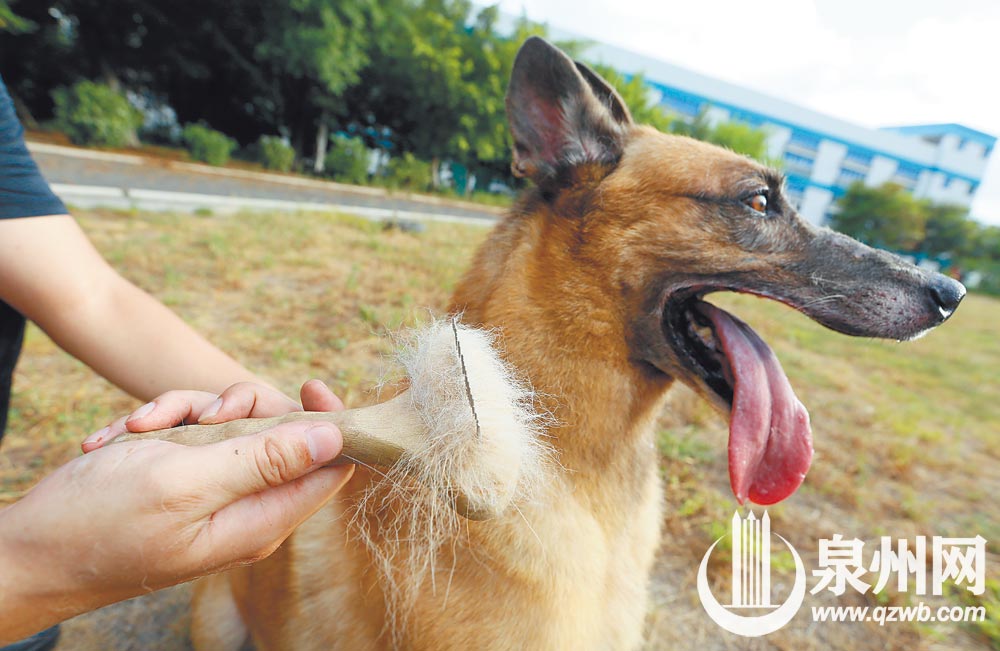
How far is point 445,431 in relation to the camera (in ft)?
2.48

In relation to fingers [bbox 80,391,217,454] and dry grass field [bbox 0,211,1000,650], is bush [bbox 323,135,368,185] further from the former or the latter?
fingers [bbox 80,391,217,454]

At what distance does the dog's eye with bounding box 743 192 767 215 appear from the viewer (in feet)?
5.29

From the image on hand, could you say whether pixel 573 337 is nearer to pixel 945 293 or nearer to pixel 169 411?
pixel 169 411

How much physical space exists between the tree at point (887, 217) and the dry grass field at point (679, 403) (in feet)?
130

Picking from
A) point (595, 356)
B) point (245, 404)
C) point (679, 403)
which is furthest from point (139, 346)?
point (679, 403)

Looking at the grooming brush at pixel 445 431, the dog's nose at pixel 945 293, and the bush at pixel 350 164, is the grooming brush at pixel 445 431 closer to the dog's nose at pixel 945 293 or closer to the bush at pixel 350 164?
the dog's nose at pixel 945 293

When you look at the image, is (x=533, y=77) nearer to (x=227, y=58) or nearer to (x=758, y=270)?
(x=758, y=270)

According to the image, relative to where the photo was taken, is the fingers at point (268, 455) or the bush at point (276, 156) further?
the bush at point (276, 156)

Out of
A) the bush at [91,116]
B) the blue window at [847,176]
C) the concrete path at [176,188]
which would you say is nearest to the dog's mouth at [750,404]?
the concrete path at [176,188]

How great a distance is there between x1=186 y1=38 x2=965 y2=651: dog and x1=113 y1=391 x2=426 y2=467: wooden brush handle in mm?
Result: 481

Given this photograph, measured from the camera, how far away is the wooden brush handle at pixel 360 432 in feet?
2.61

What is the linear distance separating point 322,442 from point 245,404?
35 cm

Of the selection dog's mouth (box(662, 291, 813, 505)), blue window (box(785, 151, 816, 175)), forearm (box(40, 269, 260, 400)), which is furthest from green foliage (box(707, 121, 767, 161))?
forearm (box(40, 269, 260, 400))

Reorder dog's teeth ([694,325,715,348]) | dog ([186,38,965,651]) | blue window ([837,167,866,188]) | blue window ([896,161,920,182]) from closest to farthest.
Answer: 1. dog ([186,38,965,651])
2. dog's teeth ([694,325,715,348])
3. blue window ([837,167,866,188])
4. blue window ([896,161,920,182])
